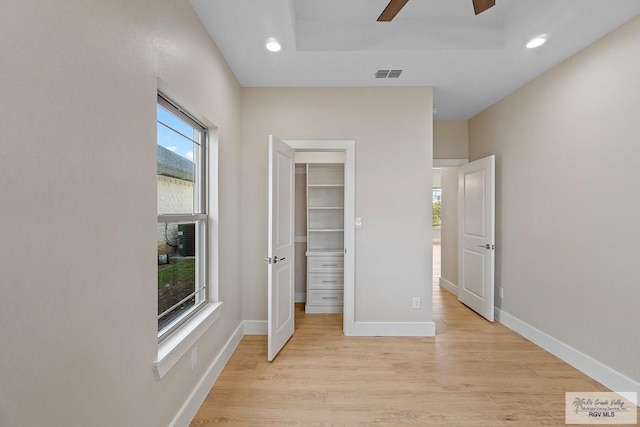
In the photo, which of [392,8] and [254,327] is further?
[254,327]

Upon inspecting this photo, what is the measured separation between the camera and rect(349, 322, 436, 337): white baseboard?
302cm

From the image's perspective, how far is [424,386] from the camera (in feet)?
7.07

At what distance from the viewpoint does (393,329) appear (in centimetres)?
303

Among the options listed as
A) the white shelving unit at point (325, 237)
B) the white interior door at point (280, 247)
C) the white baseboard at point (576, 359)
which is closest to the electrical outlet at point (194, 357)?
the white interior door at point (280, 247)

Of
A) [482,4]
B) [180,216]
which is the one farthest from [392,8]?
[180,216]

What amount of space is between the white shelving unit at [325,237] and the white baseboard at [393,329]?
71 cm

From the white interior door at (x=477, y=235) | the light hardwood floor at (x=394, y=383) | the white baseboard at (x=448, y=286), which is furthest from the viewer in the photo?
the white baseboard at (x=448, y=286)

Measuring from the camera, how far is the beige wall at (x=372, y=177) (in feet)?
9.99

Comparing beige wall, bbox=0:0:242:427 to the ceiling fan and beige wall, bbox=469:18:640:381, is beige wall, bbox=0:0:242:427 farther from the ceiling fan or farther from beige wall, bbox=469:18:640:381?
beige wall, bbox=469:18:640:381

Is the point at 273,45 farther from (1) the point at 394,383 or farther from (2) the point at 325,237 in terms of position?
(1) the point at 394,383

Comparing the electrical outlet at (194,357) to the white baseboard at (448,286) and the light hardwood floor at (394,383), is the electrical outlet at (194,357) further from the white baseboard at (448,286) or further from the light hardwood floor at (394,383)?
the white baseboard at (448,286)

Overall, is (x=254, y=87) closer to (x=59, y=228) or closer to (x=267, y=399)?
(x=59, y=228)

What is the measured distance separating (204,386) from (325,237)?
8.28 ft

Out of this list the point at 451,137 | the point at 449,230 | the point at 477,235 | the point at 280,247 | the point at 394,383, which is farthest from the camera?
the point at 449,230
